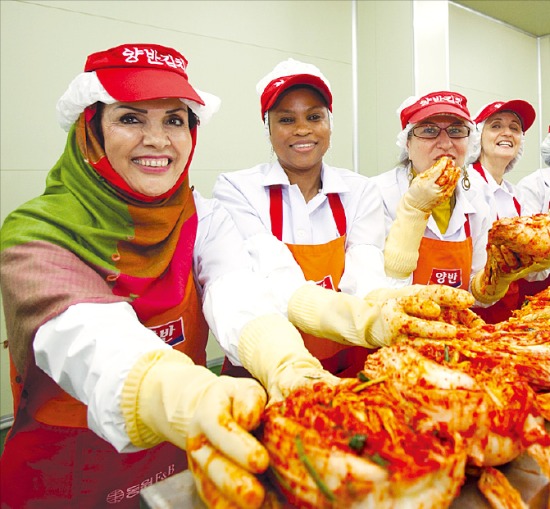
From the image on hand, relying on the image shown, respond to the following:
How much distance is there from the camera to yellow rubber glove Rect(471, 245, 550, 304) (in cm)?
175

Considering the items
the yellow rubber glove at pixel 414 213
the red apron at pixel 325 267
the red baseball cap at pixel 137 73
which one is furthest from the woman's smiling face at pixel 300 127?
the red baseball cap at pixel 137 73

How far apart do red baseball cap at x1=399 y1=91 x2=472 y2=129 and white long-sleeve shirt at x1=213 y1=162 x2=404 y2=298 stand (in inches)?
17.9

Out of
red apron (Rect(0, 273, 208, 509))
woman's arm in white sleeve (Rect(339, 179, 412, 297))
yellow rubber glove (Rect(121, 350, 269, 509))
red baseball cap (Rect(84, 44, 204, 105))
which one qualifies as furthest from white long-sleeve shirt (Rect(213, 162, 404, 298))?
yellow rubber glove (Rect(121, 350, 269, 509))

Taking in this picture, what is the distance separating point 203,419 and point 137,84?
99cm

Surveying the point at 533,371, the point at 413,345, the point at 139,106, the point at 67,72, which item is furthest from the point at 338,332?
the point at 67,72

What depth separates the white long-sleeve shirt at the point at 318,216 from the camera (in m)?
1.87

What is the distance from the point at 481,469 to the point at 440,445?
18 cm

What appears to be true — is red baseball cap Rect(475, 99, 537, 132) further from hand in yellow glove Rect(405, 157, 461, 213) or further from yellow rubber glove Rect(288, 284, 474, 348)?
yellow rubber glove Rect(288, 284, 474, 348)

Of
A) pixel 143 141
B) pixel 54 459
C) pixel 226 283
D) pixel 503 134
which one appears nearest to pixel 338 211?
pixel 226 283

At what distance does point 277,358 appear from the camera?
3.51ft

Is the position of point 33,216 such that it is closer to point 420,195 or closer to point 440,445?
point 440,445

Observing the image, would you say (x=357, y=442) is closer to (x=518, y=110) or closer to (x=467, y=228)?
(x=467, y=228)

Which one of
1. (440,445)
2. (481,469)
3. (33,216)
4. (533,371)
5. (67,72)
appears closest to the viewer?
(440,445)

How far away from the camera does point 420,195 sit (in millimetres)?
1891
